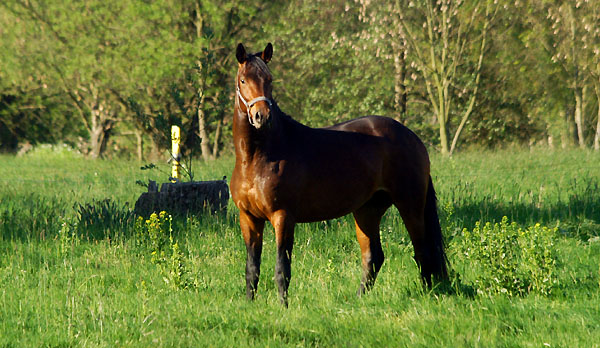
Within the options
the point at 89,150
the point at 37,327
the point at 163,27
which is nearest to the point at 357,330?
the point at 37,327

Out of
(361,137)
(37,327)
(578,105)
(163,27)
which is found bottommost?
(37,327)

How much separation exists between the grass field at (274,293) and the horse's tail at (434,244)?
25cm

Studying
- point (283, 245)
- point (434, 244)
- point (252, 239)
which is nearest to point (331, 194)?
point (283, 245)

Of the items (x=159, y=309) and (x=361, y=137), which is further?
(x=361, y=137)

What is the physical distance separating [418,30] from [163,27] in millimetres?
11079

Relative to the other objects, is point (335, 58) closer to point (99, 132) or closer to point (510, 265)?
point (99, 132)

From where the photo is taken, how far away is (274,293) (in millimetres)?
6367

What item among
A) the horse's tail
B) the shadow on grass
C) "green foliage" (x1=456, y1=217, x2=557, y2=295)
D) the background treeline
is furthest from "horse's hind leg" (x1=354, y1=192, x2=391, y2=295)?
the background treeline

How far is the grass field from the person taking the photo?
16.0 feet

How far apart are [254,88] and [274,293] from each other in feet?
7.38

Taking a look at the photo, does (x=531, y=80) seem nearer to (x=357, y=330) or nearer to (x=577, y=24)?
(x=577, y=24)

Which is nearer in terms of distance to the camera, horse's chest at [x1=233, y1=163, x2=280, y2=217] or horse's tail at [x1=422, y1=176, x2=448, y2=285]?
horse's chest at [x1=233, y1=163, x2=280, y2=217]

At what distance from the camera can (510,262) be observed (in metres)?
6.03

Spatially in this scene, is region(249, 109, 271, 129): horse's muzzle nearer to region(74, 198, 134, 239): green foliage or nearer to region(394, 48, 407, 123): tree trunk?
region(74, 198, 134, 239): green foliage
